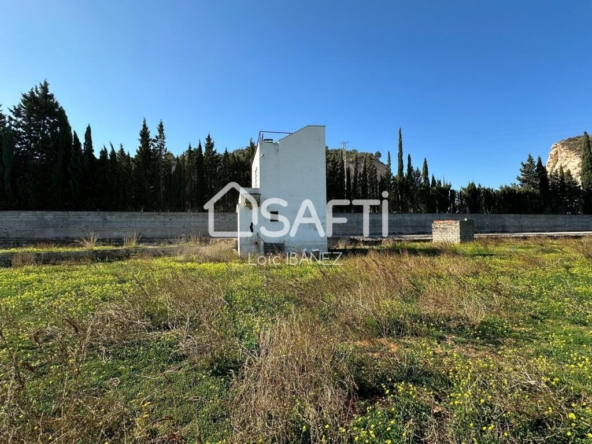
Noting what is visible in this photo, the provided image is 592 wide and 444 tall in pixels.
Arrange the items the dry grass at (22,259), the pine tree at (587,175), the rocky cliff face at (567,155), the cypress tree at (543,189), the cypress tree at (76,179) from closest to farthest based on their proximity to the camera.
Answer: the dry grass at (22,259) → the cypress tree at (76,179) → the pine tree at (587,175) → the cypress tree at (543,189) → the rocky cliff face at (567,155)

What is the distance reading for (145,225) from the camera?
70.4ft

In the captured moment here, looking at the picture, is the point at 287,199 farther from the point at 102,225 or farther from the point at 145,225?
the point at 102,225

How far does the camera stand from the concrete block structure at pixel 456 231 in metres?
17.7

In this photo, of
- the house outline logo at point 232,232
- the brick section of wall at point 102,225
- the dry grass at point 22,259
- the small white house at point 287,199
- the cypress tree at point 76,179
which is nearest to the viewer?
the dry grass at point 22,259

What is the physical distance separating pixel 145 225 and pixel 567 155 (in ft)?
207

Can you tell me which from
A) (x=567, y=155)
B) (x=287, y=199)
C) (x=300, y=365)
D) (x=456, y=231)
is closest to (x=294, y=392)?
(x=300, y=365)

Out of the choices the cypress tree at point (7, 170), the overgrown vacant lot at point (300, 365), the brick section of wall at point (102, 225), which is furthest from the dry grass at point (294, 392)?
the cypress tree at point (7, 170)

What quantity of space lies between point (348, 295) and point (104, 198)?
82.4ft

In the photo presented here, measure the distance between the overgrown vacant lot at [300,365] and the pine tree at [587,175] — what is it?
38194 millimetres

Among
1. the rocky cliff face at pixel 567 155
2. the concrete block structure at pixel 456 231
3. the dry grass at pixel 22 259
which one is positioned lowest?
the dry grass at pixel 22 259

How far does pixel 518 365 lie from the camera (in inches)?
119

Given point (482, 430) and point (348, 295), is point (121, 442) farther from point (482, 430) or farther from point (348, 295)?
point (348, 295)

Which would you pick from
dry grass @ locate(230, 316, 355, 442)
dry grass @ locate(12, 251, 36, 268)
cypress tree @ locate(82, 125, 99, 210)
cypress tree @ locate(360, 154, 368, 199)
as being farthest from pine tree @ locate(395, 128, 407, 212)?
dry grass @ locate(230, 316, 355, 442)

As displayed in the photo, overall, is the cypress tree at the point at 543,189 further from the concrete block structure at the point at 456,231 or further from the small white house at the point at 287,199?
the small white house at the point at 287,199
